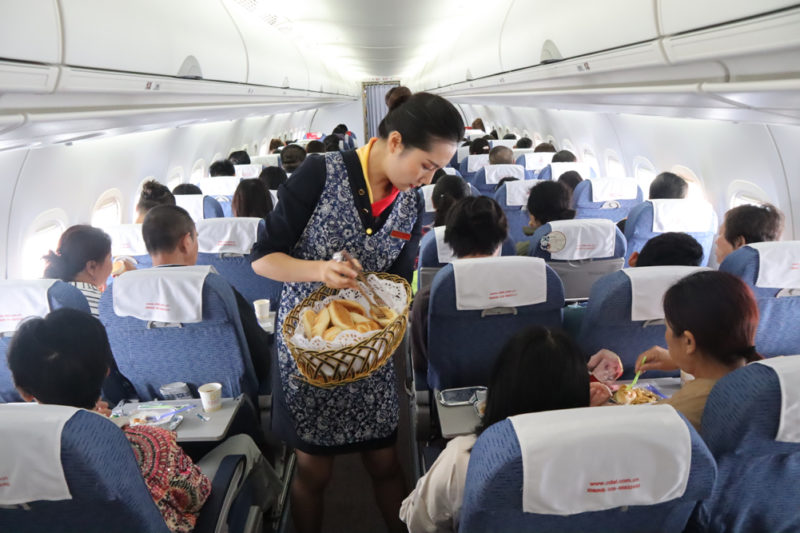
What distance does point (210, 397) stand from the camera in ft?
6.75

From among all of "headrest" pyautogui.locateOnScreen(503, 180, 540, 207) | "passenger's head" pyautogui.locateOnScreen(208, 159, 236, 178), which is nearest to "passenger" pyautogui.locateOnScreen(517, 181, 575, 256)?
"headrest" pyautogui.locateOnScreen(503, 180, 540, 207)

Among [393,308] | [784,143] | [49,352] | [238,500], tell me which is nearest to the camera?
[49,352]

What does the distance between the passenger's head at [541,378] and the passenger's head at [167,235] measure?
1855 mm

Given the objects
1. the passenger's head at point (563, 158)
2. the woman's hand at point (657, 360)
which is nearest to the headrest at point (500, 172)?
the passenger's head at point (563, 158)

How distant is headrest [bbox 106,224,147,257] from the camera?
4.09m

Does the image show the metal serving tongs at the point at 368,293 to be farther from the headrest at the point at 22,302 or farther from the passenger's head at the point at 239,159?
the passenger's head at the point at 239,159

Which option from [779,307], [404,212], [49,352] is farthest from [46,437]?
[779,307]

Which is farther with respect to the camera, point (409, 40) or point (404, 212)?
point (409, 40)

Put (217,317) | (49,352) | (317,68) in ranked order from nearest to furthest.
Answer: (49,352) → (217,317) → (317,68)

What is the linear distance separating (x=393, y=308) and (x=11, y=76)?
1.41 meters

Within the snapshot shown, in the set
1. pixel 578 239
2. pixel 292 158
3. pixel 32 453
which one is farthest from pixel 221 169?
pixel 32 453

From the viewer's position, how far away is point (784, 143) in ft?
12.8

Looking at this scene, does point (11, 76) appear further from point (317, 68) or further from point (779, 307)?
point (317, 68)

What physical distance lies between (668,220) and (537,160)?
4.19 m
